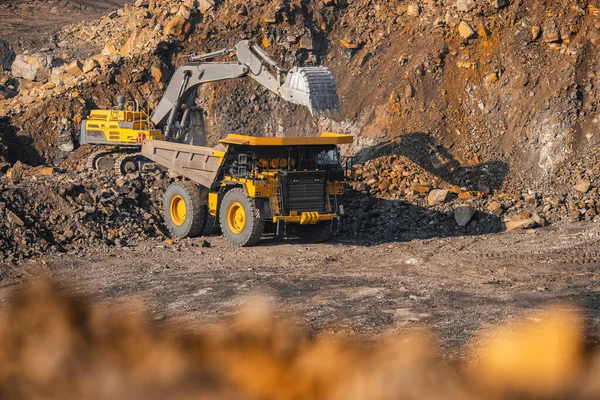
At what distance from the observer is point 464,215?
19.0m

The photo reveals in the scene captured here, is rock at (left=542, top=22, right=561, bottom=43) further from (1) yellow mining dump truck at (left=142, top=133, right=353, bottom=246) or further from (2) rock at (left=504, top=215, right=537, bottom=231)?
(1) yellow mining dump truck at (left=142, top=133, right=353, bottom=246)

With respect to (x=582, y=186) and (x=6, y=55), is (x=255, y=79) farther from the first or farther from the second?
(x=6, y=55)

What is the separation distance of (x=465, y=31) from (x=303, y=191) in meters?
8.48

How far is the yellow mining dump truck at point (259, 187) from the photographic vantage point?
55.7 feet

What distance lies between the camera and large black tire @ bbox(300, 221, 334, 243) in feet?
59.3

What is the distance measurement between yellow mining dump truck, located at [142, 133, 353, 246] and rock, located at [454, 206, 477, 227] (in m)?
2.78

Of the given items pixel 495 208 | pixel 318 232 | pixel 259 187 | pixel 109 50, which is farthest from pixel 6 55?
pixel 495 208

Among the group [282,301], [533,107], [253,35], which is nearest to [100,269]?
[282,301]

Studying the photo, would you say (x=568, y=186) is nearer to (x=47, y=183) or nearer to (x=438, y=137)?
(x=438, y=137)

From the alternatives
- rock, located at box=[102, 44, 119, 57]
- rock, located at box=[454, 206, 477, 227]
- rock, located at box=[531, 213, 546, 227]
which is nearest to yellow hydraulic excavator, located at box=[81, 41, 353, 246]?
rock, located at box=[454, 206, 477, 227]

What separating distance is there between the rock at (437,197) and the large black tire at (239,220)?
176 inches

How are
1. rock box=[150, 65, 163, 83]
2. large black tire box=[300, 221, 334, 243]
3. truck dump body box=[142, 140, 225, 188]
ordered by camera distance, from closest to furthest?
1. truck dump body box=[142, 140, 225, 188]
2. large black tire box=[300, 221, 334, 243]
3. rock box=[150, 65, 163, 83]

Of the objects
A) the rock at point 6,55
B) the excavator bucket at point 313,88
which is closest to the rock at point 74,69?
the rock at point 6,55

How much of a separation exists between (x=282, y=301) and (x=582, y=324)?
14.0ft
